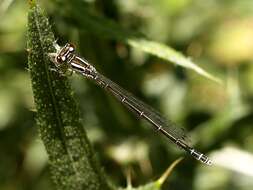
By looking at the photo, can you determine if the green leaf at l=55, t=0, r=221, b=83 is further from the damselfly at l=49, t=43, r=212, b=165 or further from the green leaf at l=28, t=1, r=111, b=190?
the green leaf at l=28, t=1, r=111, b=190

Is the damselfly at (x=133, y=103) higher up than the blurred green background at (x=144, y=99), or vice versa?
the blurred green background at (x=144, y=99)

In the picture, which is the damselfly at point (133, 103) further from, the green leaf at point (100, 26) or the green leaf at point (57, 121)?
the green leaf at point (57, 121)

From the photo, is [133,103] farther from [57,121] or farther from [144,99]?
[57,121]

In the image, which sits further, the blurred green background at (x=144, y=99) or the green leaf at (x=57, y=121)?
the blurred green background at (x=144, y=99)

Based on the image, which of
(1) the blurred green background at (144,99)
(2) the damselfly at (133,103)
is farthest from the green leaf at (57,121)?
(1) the blurred green background at (144,99)

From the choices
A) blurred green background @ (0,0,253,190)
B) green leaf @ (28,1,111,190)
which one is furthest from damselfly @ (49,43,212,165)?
green leaf @ (28,1,111,190)

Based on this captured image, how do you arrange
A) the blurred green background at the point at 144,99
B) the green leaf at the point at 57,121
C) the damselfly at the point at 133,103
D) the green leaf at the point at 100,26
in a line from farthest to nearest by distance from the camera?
1. the blurred green background at the point at 144,99
2. the damselfly at the point at 133,103
3. the green leaf at the point at 100,26
4. the green leaf at the point at 57,121
